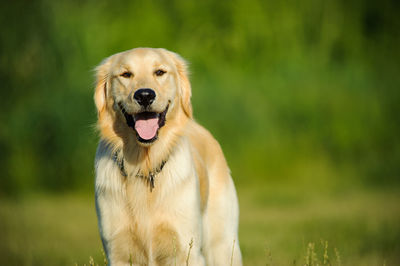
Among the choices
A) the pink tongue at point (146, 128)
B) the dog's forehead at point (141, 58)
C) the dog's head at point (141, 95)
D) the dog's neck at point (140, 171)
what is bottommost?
the dog's neck at point (140, 171)

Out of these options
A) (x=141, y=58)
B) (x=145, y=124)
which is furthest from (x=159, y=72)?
(x=145, y=124)

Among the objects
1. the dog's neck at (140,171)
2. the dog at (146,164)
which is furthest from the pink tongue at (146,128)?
the dog's neck at (140,171)

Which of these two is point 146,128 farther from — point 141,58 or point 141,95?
point 141,58

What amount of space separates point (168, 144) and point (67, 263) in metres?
2.78

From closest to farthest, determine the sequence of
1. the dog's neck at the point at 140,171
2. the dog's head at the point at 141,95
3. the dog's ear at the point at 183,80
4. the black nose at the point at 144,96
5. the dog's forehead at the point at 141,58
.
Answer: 1. the black nose at the point at 144,96
2. the dog's head at the point at 141,95
3. the dog's forehead at the point at 141,58
4. the dog's neck at the point at 140,171
5. the dog's ear at the point at 183,80

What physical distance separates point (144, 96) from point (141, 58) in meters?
0.44

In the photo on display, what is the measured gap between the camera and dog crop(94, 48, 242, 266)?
429cm

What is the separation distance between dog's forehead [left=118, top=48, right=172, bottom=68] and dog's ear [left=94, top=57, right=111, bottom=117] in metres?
0.19

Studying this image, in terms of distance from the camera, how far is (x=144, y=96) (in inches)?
161

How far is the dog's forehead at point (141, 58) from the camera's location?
172 inches

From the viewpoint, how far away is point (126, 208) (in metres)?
4.40

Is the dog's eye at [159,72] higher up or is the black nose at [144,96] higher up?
the dog's eye at [159,72]

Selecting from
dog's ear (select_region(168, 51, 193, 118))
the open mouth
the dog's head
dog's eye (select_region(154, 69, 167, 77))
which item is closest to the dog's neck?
the dog's head

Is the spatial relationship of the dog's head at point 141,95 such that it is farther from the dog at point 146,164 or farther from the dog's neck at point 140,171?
the dog's neck at point 140,171
